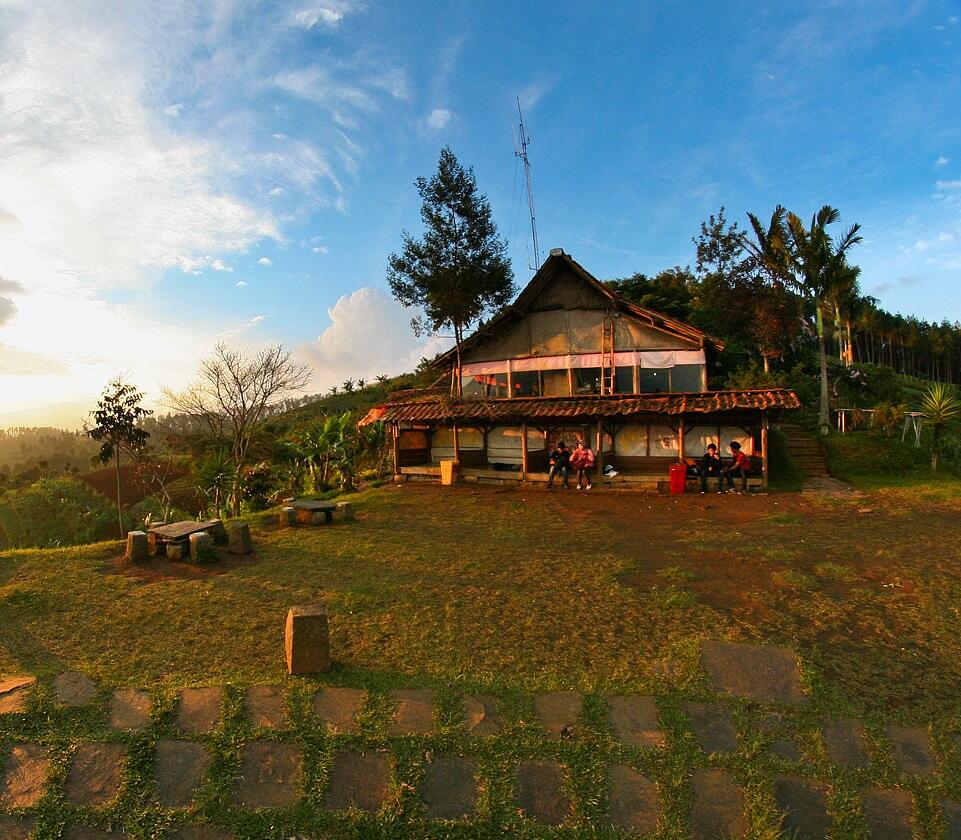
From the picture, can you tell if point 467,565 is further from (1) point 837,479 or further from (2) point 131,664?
(1) point 837,479

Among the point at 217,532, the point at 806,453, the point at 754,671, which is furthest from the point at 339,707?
the point at 806,453

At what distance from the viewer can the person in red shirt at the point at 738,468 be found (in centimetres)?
1580

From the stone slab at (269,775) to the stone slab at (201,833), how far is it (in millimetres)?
179

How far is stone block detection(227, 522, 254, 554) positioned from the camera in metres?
9.53

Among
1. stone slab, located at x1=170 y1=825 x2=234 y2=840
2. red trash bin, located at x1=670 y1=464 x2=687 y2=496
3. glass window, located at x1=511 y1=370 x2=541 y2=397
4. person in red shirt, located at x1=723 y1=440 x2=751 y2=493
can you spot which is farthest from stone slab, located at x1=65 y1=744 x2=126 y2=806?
glass window, located at x1=511 y1=370 x2=541 y2=397

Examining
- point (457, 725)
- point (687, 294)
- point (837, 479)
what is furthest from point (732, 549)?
point (687, 294)

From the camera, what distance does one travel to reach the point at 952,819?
10.8ft

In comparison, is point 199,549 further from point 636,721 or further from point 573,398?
point 573,398

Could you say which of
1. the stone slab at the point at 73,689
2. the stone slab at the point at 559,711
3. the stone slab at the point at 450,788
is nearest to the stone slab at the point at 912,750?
the stone slab at the point at 559,711

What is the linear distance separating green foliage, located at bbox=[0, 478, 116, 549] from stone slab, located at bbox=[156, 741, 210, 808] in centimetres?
2159

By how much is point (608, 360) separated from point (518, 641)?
15291mm

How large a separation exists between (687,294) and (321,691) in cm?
3811

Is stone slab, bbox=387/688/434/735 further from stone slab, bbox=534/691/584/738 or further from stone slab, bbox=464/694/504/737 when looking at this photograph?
stone slab, bbox=534/691/584/738

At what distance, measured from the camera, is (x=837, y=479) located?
686 inches
